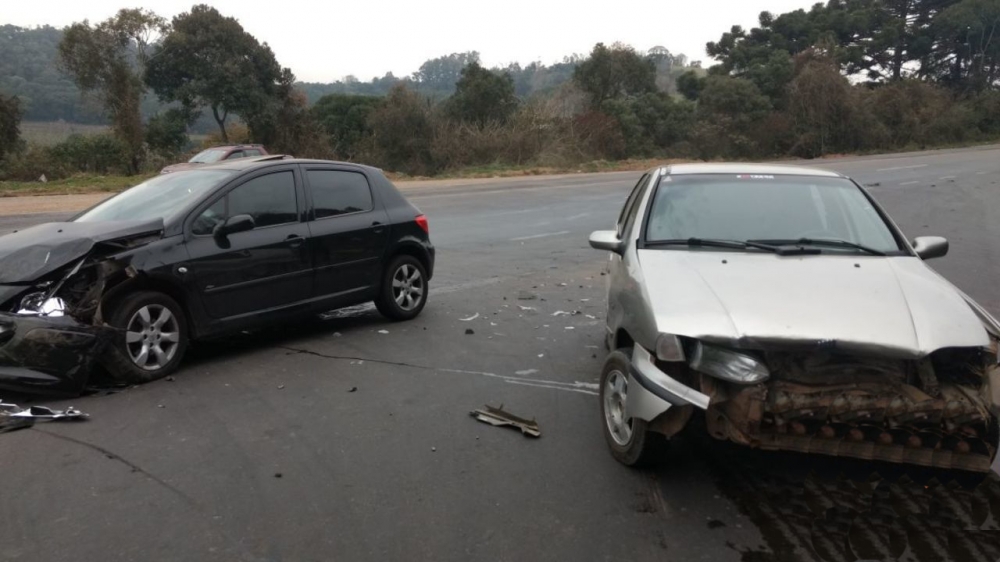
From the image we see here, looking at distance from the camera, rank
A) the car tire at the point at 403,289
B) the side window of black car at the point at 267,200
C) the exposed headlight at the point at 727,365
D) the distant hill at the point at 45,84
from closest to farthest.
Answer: the exposed headlight at the point at 727,365 → the side window of black car at the point at 267,200 → the car tire at the point at 403,289 → the distant hill at the point at 45,84

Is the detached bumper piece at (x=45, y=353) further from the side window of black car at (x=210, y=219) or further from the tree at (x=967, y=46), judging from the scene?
the tree at (x=967, y=46)

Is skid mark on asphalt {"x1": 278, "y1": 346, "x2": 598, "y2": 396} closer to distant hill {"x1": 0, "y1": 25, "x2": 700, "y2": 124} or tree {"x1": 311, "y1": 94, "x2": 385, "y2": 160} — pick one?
distant hill {"x1": 0, "y1": 25, "x2": 700, "y2": 124}

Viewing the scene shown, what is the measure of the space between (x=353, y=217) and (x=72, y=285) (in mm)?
2696

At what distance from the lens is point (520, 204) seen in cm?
2178

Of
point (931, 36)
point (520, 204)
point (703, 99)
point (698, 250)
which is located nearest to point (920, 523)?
point (698, 250)

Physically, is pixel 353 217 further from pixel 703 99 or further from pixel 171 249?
pixel 703 99

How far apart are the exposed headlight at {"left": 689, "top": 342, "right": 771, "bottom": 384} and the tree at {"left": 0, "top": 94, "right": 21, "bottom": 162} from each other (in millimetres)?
34387

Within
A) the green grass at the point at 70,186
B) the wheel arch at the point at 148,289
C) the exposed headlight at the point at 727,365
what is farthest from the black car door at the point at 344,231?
the green grass at the point at 70,186

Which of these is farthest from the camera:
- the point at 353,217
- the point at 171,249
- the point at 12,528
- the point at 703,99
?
the point at 703,99

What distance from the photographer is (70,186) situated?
85.5 ft

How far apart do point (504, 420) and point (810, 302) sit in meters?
2.11

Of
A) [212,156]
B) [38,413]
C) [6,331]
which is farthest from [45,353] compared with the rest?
[212,156]

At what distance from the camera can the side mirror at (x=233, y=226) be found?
20.6 ft

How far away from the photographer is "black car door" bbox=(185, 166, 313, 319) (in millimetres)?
6254
